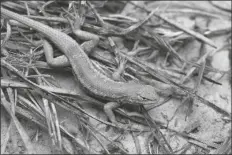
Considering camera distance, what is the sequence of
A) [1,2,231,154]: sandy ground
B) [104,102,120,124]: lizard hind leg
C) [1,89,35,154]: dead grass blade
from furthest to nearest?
[104,102,120,124]: lizard hind leg
[1,2,231,154]: sandy ground
[1,89,35,154]: dead grass blade

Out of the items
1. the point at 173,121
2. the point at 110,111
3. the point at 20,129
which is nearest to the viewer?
the point at 20,129

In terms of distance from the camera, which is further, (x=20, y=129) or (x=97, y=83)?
(x=97, y=83)

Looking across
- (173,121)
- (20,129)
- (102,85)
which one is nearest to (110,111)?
(102,85)

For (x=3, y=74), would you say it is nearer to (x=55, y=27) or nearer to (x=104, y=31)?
(x=55, y=27)

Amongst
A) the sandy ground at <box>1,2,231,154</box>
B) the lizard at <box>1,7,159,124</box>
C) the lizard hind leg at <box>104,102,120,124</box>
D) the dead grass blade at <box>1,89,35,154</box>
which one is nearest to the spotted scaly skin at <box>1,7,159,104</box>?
the lizard at <box>1,7,159,124</box>

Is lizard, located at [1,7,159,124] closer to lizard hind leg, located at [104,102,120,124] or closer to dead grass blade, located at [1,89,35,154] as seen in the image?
lizard hind leg, located at [104,102,120,124]

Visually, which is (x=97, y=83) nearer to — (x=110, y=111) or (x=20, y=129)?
(x=110, y=111)

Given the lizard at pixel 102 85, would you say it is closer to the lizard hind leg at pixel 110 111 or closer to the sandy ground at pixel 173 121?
the lizard hind leg at pixel 110 111

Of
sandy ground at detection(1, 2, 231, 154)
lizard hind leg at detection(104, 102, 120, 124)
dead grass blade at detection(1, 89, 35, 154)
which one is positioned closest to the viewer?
dead grass blade at detection(1, 89, 35, 154)

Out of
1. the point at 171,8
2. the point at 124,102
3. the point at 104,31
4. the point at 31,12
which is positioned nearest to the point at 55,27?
the point at 31,12
